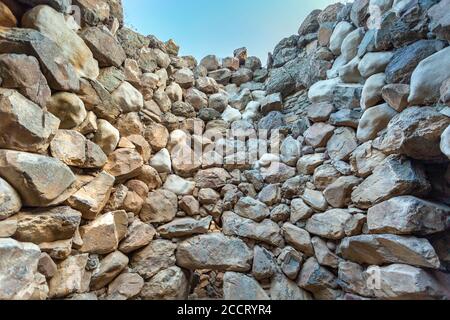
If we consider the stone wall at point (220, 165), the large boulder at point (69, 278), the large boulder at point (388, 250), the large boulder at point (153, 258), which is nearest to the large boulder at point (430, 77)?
the stone wall at point (220, 165)

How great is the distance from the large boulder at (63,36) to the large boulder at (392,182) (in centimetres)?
232

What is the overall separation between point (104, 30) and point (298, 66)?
2.18 m

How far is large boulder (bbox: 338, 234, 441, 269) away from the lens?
149 cm

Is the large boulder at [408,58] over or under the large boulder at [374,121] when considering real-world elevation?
over

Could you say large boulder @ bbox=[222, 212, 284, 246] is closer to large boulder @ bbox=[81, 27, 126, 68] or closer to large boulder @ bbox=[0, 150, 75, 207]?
large boulder @ bbox=[0, 150, 75, 207]

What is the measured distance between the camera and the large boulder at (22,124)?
4.18 feet

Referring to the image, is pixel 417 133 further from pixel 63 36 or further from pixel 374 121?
pixel 63 36

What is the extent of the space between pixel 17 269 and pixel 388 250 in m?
2.18

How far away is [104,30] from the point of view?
6.92 feet

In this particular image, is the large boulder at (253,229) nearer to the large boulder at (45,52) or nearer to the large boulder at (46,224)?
the large boulder at (46,224)

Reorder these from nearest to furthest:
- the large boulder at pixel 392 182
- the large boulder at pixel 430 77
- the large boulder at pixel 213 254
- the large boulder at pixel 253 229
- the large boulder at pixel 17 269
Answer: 1. the large boulder at pixel 17 269
2. the large boulder at pixel 430 77
3. the large boulder at pixel 392 182
4. the large boulder at pixel 213 254
5. the large boulder at pixel 253 229

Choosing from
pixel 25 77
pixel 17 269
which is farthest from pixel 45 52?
pixel 17 269

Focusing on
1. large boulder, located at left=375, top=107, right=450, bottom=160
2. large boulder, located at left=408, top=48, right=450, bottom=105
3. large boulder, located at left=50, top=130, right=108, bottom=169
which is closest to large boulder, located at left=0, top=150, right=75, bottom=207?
large boulder, located at left=50, top=130, right=108, bottom=169

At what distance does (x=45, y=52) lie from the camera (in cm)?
150
